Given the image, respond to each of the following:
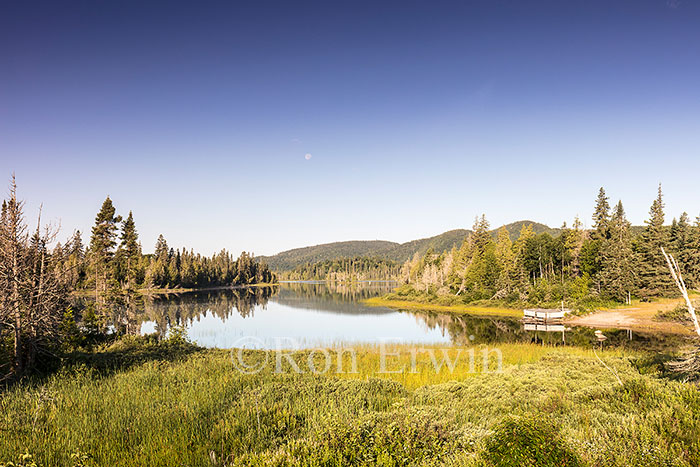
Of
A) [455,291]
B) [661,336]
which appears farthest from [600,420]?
[455,291]

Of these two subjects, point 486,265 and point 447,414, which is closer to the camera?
point 447,414

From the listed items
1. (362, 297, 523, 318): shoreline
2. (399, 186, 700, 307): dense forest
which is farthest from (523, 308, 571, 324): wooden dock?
(399, 186, 700, 307): dense forest

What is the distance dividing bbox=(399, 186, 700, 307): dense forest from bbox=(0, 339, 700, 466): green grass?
49.1m

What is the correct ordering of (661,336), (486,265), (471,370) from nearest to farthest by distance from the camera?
(471,370), (661,336), (486,265)

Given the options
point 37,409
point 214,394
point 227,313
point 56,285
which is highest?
point 56,285

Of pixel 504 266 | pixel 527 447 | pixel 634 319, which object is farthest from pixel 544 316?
pixel 527 447

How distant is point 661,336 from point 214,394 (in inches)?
1487

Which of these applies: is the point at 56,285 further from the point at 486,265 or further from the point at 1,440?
the point at 486,265

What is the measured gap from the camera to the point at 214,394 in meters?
10.3

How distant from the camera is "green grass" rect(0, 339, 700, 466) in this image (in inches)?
219

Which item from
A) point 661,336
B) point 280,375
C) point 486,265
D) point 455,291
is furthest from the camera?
point 455,291

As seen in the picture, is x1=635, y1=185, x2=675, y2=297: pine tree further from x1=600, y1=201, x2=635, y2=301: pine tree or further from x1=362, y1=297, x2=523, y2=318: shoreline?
x1=362, y1=297, x2=523, y2=318: shoreline

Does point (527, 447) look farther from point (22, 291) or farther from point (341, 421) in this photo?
point (22, 291)

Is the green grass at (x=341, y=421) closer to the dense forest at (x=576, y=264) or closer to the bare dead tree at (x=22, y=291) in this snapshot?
the bare dead tree at (x=22, y=291)
